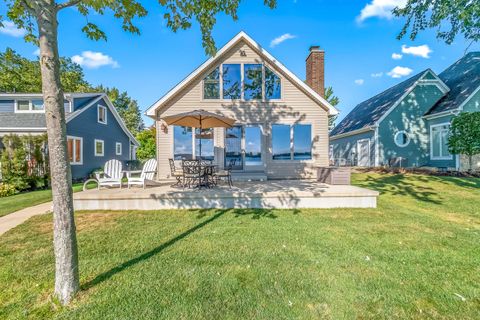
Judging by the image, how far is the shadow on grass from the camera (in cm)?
749

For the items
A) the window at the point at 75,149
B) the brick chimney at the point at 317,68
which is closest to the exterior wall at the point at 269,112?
the brick chimney at the point at 317,68

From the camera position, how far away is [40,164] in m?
10.9

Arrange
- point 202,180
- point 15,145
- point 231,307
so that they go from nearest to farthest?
point 231,307 < point 202,180 < point 15,145

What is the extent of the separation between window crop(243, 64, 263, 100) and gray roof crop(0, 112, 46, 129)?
1188 cm

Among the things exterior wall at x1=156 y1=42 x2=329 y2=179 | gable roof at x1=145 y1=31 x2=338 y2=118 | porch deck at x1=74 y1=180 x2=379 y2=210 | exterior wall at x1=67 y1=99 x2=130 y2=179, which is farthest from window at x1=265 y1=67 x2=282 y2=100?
exterior wall at x1=67 y1=99 x2=130 y2=179

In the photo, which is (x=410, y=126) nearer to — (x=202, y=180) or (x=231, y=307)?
(x=202, y=180)

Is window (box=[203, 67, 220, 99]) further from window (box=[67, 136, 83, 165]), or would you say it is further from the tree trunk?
window (box=[67, 136, 83, 165])

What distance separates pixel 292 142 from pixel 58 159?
9.47 m

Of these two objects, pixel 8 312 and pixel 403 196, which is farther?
pixel 403 196

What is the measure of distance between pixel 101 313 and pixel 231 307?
1.32 metres

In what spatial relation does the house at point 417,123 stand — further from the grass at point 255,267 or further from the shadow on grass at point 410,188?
the grass at point 255,267

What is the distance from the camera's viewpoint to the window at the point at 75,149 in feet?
46.4

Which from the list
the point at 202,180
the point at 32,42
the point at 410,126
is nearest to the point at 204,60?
the point at 202,180

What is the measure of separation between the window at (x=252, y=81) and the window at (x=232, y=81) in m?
0.28
